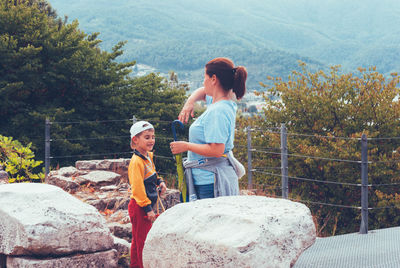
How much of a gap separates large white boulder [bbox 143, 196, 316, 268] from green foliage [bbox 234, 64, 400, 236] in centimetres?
619

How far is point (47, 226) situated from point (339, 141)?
6.68 m

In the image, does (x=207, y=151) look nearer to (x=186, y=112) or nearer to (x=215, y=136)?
(x=215, y=136)

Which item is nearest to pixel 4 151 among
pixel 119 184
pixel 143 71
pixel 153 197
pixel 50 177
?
pixel 50 177

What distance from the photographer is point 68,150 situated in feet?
33.8

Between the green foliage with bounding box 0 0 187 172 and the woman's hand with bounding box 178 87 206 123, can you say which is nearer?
the woman's hand with bounding box 178 87 206 123

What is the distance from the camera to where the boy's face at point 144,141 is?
357 cm

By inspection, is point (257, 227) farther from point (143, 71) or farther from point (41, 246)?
point (143, 71)

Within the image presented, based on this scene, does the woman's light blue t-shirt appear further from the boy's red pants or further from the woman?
the boy's red pants

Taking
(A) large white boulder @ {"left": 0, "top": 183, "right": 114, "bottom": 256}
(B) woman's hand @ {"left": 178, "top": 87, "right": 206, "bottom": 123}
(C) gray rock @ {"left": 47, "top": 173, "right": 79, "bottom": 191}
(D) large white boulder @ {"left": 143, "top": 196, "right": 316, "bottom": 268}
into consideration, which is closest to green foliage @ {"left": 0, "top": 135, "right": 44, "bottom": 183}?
(C) gray rock @ {"left": 47, "top": 173, "right": 79, "bottom": 191}

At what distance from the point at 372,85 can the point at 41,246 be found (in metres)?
7.96

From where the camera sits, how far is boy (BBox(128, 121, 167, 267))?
11.4 feet

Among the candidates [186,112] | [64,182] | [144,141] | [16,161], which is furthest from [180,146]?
[16,161]

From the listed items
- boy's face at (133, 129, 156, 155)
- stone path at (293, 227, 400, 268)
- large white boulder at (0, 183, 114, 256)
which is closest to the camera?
large white boulder at (0, 183, 114, 256)

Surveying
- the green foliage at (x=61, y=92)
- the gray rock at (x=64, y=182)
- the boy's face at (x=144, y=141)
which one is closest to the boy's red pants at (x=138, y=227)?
the boy's face at (x=144, y=141)
